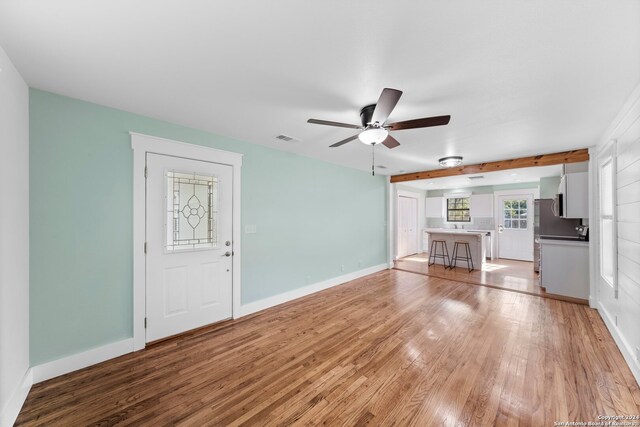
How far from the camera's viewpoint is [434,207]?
362 inches

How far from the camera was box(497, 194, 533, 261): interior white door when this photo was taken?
747 cm

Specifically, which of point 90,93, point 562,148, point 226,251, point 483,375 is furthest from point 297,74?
point 562,148

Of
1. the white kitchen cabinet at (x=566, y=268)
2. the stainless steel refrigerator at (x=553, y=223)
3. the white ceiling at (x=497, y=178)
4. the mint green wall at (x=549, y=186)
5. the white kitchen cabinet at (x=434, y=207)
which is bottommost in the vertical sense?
the white kitchen cabinet at (x=566, y=268)

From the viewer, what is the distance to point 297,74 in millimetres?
1884

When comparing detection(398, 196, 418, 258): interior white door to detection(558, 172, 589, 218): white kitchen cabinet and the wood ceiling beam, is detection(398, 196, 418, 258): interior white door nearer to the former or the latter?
the wood ceiling beam

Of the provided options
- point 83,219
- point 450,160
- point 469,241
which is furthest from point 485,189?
point 83,219

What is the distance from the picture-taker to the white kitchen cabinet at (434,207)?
902cm

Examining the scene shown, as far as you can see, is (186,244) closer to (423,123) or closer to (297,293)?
(297,293)

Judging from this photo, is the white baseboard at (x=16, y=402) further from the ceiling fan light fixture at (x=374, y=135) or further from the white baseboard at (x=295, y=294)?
the ceiling fan light fixture at (x=374, y=135)

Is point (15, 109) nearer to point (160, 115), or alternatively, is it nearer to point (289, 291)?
point (160, 115)

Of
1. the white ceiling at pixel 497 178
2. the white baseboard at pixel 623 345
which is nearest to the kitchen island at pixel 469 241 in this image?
the white ceiling at pixel 497 178

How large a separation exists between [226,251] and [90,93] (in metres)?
2.08

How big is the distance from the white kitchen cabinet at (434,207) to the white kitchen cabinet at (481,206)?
0.97 meters

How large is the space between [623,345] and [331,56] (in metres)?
3.84
